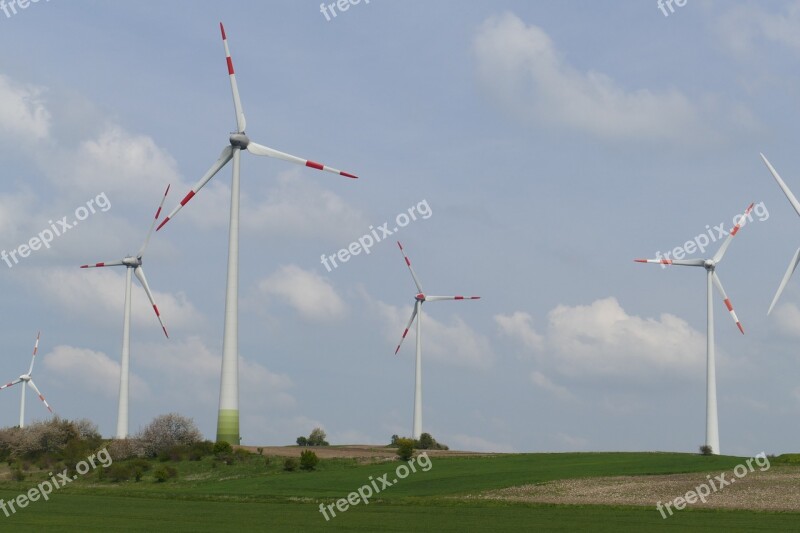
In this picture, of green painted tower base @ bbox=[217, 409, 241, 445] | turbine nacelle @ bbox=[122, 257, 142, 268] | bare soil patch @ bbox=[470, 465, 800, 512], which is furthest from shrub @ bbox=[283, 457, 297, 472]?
turbine nacelle @ bbox=[122, 257, 142, 268]

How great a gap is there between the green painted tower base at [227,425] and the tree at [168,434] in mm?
8171

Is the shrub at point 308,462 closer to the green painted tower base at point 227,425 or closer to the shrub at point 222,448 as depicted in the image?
the shrub at point 222,448

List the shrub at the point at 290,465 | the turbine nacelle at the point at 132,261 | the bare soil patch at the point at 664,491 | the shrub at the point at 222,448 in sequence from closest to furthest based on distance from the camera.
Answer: the bare soil patch at the point at 664,491
the shrub at the point at 290,465
the shrub at the point at 222,448
the turbine nacelle at the point at 132,261

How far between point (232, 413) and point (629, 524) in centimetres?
5562

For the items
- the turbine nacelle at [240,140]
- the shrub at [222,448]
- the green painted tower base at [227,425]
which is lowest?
the shrub at [222,448]

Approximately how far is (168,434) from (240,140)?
3119 cm

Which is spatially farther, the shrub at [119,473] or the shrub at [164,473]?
the shrub at [119,473]

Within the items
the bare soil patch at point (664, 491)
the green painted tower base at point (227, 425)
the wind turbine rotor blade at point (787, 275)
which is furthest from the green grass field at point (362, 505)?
the wind turbine rotor blade at point (787, 275)

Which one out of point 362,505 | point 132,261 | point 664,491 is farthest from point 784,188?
point 132,261

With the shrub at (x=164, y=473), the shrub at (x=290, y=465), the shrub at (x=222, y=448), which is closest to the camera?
the shrub at (x=164, y=473)

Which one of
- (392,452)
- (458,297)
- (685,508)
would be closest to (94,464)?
(392,452)

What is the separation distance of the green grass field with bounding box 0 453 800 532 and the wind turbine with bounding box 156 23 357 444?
462 cm

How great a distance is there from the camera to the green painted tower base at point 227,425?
3979 inches

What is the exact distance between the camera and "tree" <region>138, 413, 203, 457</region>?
107412 mm
